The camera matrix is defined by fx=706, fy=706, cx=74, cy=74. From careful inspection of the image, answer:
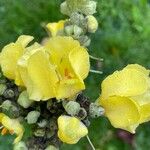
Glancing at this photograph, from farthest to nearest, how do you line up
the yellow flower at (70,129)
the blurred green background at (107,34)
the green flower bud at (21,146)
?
the blurred green background at (107,34) < the green flower bud at (21,146) < the yellow flower at (70,129)

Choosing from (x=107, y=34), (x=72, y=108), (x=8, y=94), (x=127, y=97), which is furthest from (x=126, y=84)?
(x=107, y=34)

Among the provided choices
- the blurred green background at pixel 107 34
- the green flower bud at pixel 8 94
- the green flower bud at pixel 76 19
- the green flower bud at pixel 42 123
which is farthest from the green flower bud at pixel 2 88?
the blurred green background at pixel 107 34

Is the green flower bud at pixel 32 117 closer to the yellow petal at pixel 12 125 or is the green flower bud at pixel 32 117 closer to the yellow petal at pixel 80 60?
the yellow petal at pixel 12 125

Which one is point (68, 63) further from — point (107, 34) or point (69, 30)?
point (107, 34)

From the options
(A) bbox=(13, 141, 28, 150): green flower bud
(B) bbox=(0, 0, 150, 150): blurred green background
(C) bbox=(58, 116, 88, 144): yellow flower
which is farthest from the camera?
(B) bbox=(0, 0, 150, 150): blurred green background

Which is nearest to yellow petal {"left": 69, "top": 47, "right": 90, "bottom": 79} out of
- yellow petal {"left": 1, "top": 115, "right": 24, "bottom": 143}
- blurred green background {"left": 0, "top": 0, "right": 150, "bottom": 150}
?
yellow petal {"left": 1, "top": 115, "right": 24, "bottom": 143}

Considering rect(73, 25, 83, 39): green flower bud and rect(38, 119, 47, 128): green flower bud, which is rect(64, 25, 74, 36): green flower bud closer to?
rect(73, 25, 83, 39): green flower bud

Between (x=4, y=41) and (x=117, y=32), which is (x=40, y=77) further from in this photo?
(x=117, y=32)
